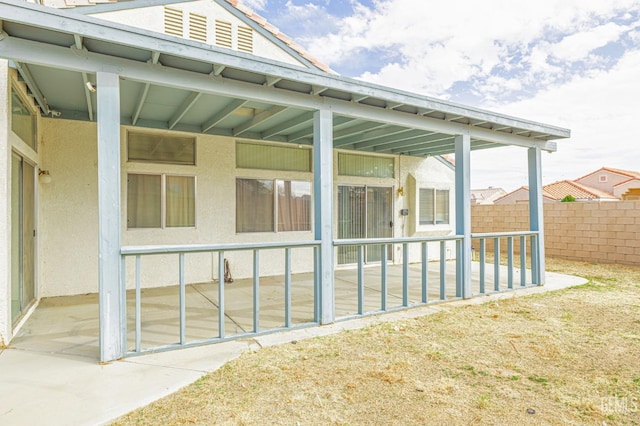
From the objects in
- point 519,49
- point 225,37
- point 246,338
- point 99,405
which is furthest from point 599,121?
point 99,405

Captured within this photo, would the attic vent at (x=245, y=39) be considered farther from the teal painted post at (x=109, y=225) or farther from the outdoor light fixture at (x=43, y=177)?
the teal painted post at (x=109, y=225)

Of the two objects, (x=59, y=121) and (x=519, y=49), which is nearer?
(x=59, y=121)

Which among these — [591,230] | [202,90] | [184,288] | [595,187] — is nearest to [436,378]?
[184,288]

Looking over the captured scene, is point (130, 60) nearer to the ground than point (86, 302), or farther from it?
farther from it

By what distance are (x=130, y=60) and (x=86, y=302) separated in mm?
3478

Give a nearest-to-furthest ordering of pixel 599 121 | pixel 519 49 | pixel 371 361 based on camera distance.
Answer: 1. pixel 371 361
2. pixel 519 49
3. pixel 599 121

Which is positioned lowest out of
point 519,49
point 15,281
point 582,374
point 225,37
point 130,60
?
point 582,374

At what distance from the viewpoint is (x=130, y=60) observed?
3.20m

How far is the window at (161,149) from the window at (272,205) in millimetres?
1001

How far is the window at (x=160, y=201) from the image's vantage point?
19.1ft

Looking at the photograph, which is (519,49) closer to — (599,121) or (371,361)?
(599,121)

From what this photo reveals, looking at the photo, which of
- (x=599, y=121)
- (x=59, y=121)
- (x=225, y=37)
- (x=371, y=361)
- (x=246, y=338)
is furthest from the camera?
(x=599, y=121)

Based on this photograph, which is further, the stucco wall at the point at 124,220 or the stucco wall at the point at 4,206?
the stucco wall at the point at 124,220

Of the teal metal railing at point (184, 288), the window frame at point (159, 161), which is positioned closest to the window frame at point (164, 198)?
the window frame at point (159, 161)
